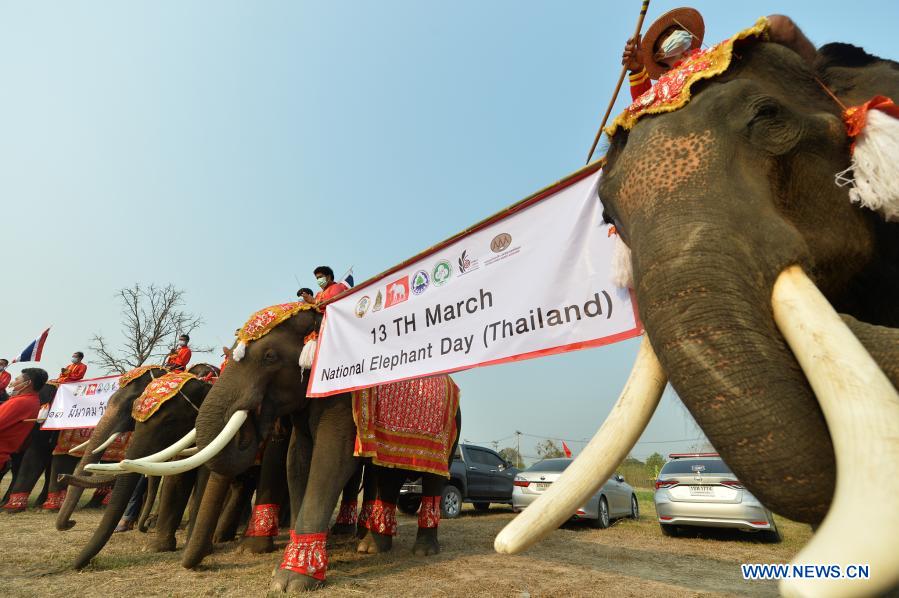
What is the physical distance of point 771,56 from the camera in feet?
6.77

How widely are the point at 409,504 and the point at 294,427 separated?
6.98m

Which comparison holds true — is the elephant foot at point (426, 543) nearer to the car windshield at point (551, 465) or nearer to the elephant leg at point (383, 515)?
the elephant leg at point (383, 515)

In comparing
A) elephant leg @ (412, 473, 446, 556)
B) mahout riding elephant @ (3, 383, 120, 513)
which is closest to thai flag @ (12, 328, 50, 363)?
mahout riding elephant @ (3, 383, 120, 513)

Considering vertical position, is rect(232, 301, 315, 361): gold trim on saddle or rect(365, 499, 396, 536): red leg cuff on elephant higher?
rect(232, 301, 315, 361): gold trim on saddle

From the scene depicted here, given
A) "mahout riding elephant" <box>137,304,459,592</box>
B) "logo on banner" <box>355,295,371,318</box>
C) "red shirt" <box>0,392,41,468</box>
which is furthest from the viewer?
"red shirt" <box>0,392,41,468</box>

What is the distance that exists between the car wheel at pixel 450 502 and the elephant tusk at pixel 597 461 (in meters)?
10.3

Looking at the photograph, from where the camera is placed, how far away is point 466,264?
12.5ft

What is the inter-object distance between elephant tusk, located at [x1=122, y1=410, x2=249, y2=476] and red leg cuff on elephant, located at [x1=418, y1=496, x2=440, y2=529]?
8.82ft

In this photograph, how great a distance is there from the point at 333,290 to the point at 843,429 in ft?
18.0

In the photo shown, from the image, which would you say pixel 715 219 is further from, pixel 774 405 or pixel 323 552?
pixel 323 552

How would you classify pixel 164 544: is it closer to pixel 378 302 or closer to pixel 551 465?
pixel 378 302

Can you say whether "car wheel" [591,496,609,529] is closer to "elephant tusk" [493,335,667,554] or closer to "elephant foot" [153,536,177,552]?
"elephant foot" [153,536,177,552]

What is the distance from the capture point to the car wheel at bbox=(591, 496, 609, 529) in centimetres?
1017

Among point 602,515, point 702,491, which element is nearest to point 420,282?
point 702,491
